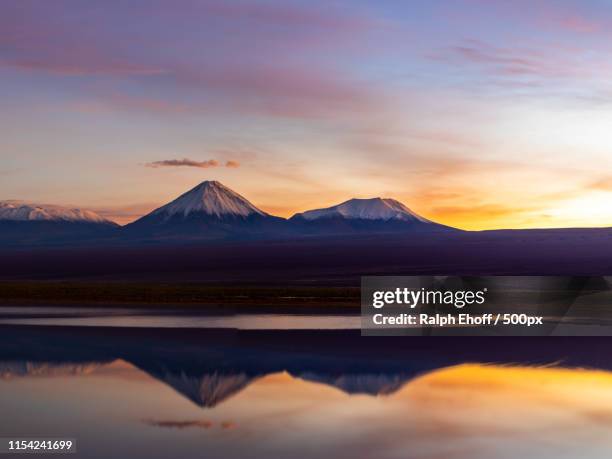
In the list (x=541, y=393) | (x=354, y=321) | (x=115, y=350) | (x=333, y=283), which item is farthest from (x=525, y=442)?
(x=333, y=283)

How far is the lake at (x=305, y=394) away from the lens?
49.0 ft

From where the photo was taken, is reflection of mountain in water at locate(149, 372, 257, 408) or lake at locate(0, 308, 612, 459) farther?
reflection of mountain in water at locate(149, 372, 257, 408)

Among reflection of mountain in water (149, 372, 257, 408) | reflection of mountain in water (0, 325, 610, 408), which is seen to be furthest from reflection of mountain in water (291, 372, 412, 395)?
reflection of mountain in water (149, 372, 257, 408)

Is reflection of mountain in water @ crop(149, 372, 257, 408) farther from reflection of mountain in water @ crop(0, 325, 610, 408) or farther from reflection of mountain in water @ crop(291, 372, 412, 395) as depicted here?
reflection of mountain in water @ crop(291, 372, 412, 395)

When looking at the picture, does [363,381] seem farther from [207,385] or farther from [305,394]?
[207,385]

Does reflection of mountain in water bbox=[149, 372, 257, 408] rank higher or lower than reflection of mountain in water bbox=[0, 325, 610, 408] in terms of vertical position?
lower

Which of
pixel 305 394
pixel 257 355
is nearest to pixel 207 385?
pixel 305 394

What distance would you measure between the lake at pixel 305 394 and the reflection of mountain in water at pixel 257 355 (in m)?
0.07

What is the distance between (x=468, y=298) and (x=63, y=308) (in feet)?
73.1

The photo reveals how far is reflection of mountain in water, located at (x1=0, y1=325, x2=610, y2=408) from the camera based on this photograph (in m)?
21.4

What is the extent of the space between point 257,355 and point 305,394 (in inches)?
229

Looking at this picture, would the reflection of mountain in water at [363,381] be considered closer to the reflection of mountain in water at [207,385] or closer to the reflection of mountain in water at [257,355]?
the reflection of mountain in water at [257,355]

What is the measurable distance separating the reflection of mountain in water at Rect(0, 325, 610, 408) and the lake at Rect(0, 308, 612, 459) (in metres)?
0.07

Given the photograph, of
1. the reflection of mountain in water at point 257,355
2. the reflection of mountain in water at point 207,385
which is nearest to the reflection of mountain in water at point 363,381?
the reflection of mountain in water at point 257,355
